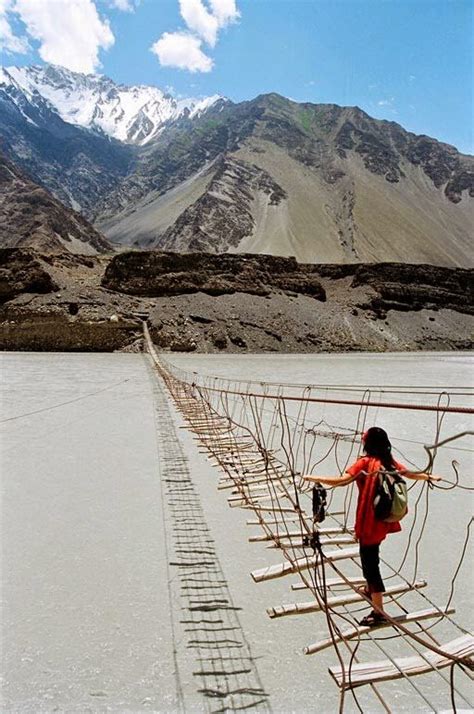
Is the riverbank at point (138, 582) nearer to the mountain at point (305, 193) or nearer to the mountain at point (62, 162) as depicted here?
the mountain at point (305, 193)

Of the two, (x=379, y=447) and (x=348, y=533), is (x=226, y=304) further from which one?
(x=379, y=447)

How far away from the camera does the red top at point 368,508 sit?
11.4ft

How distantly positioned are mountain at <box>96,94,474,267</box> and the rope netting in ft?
269

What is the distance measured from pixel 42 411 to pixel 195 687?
39.3 feet

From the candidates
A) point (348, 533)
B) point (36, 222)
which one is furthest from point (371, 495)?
point (36, 222)

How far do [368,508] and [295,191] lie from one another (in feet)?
382

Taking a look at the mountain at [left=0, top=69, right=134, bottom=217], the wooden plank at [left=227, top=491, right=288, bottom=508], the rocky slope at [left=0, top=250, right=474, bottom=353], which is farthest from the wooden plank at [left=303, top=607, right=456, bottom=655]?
the mountain at [left=0, top=69, right=134, bottom=217]

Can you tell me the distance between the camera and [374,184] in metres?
123

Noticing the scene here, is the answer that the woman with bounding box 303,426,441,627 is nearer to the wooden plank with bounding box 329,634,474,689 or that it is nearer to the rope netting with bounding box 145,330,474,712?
the rope netting with bounding box 145,330,474,712

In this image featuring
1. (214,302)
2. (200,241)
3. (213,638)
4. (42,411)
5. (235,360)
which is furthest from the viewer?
(200,241)

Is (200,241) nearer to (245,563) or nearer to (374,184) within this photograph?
(374,184)

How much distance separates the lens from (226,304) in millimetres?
47438

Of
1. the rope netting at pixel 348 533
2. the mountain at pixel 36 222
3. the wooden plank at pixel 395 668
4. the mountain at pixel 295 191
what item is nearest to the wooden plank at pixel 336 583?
the rope netting at pixel 348 533

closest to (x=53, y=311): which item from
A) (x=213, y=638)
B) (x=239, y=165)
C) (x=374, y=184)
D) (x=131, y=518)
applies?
(x=131, y=518)
